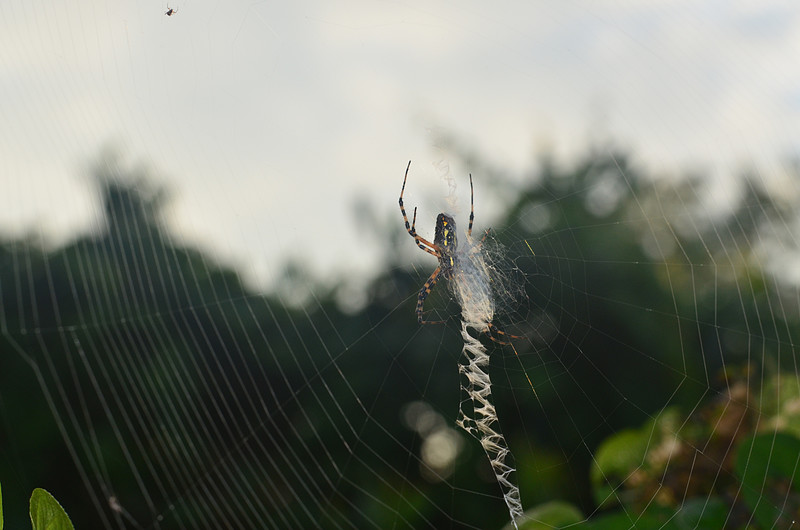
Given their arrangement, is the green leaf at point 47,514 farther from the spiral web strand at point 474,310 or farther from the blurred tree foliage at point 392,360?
the spiral web strand at point 474,310

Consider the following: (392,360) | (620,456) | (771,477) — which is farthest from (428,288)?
(392,360)

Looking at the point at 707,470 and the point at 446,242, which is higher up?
the point at 446,242

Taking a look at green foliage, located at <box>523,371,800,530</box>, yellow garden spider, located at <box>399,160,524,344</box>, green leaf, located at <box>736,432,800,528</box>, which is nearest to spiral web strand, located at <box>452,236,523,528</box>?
yellow garden spider, located at <box>399,160,524,344</box>

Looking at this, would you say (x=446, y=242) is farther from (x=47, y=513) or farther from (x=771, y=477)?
(x=47, y=513)

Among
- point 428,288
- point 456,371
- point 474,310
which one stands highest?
point 428,288

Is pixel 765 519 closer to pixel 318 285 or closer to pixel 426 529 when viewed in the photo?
pixel 426 529

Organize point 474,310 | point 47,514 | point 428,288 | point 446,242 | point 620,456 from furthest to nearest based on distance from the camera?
1. point 428,288
2. point 446,242
3. point 474,310
4. point 620,456
5. point 47,514

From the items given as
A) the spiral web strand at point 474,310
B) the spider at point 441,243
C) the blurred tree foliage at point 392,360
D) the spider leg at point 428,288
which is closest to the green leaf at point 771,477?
the blurred tree foliage at point 392,360

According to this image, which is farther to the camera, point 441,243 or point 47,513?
point 441,243
